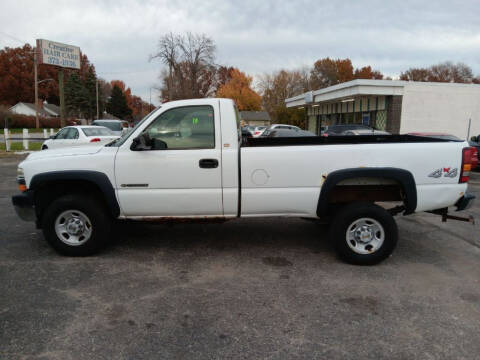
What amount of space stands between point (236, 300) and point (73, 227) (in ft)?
7.97

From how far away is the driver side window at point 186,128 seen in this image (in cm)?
458

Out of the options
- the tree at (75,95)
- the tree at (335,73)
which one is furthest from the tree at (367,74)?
the tree at (75,95)

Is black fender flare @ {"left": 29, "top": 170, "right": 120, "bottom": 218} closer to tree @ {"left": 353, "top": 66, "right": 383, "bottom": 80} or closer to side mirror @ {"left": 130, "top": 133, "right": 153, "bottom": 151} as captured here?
side mirror @ {"left": 130, "top": 133, "right": 153, "bottom": 151}

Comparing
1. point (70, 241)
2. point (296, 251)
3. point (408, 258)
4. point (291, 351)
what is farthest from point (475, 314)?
point (70, 241)

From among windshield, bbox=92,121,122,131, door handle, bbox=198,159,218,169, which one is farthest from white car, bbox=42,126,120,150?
door handle, bbox=198,159,218,169

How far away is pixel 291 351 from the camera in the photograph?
2.88 metres

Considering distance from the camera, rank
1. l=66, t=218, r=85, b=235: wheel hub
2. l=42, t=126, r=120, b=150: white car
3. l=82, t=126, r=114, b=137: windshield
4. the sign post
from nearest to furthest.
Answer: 1. l=66, t=218, r=85, b=235: wheel hub
2. l=42, t=126, r=120, b=150: white car
3. l=82, t=126, r=114, b=137: windshield
4. the sign post

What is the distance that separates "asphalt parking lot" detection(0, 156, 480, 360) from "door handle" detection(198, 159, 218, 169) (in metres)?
1.21

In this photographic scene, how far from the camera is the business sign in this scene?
28.3 m

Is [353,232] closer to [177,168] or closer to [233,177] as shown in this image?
[233,177]

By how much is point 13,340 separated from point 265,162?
9.65 ft

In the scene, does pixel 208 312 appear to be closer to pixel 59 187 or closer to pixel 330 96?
pixel 59 187

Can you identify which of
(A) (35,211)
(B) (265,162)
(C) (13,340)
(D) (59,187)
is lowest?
(C) (13,340)

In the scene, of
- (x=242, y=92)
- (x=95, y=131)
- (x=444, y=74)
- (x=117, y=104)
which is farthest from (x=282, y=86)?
(x=95, y=131)
